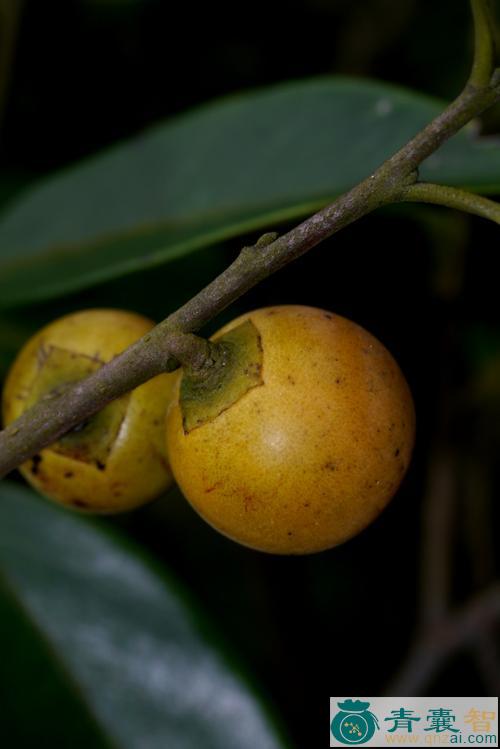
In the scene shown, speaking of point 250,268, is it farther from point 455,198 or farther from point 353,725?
point 353,725

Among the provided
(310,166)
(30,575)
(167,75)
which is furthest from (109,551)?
(167,75)

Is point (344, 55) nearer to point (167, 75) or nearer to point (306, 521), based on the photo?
point (167, 75)

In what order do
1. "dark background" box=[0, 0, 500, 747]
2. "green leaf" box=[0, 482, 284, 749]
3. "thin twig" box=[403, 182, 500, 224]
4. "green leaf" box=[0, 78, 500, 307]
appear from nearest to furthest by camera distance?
1. "thin twig" box=[403, 182, 500, 224]
2. "green leaf" box=[0, 482, 284, 749]
3. "green leaf" box=[0, 78, 500, 307]
4. "dark background" box=[0, 0, 500, 747]

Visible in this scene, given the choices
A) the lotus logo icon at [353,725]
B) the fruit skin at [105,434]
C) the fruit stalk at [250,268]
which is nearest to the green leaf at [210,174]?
the fruit skin at [105,434]

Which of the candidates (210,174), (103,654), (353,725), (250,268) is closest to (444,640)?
(353,725)

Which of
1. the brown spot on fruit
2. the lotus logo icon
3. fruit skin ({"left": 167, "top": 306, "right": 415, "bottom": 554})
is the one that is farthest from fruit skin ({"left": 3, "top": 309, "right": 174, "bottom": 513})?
the lotus logo icon

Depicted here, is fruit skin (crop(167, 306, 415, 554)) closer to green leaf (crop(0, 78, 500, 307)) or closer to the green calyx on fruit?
the green calyx on fruit
